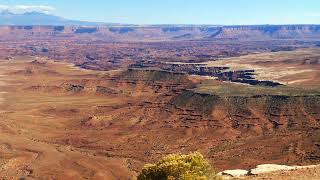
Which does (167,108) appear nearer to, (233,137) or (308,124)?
(233,137)

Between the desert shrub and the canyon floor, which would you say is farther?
the canyon floor

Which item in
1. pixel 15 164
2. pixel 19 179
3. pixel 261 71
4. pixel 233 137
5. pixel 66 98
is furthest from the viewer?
pixel 261 71

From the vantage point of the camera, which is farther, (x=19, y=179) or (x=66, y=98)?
(x=66, y=98)

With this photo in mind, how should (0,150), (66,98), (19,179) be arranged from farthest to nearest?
(66,98), (0,150), (19,179)

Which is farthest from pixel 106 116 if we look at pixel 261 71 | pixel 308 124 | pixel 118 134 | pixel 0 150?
pixel 261 71

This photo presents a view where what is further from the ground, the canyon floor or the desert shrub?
the desert shrub
